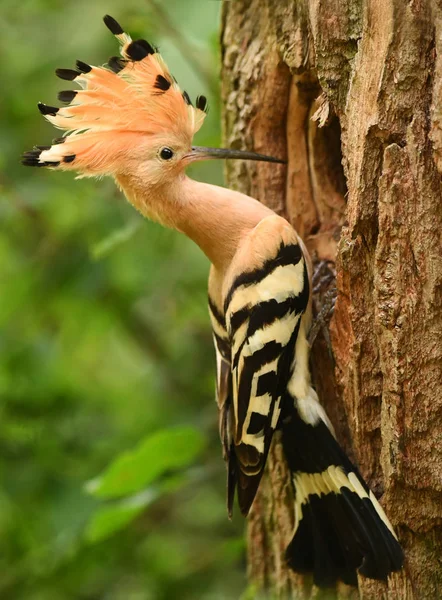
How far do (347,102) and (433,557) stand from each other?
1292mm

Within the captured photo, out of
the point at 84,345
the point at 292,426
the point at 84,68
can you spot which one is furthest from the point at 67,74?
the point at 84,345

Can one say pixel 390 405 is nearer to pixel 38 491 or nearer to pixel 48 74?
pixel 38 491

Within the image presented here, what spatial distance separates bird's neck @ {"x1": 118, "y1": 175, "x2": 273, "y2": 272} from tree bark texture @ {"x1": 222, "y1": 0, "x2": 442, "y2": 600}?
9.8 inches

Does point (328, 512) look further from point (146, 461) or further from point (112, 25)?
point (112, 25)

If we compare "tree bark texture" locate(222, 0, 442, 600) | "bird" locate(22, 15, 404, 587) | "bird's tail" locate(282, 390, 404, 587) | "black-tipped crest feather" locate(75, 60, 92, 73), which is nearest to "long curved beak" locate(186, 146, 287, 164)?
"bird" locate(22, 15, 404, 587)

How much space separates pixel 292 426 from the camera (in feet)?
8.30

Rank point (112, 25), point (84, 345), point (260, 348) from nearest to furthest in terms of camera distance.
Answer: point (112, 25) → point (260, 348) → point (84, 345)

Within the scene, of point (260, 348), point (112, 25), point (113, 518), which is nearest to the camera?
point (112, 25)

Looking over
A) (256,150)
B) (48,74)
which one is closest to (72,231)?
(48,74)

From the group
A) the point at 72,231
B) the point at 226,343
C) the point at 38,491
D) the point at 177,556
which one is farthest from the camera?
the point at 177,556

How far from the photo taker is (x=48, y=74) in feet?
12.6

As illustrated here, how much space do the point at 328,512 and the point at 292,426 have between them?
0.29 meters

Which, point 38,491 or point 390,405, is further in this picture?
point 38,491

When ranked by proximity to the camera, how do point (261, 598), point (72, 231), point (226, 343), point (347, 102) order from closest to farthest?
point (347, 102)
point (226, 343)
point (261, 598)
point (72, 231)
